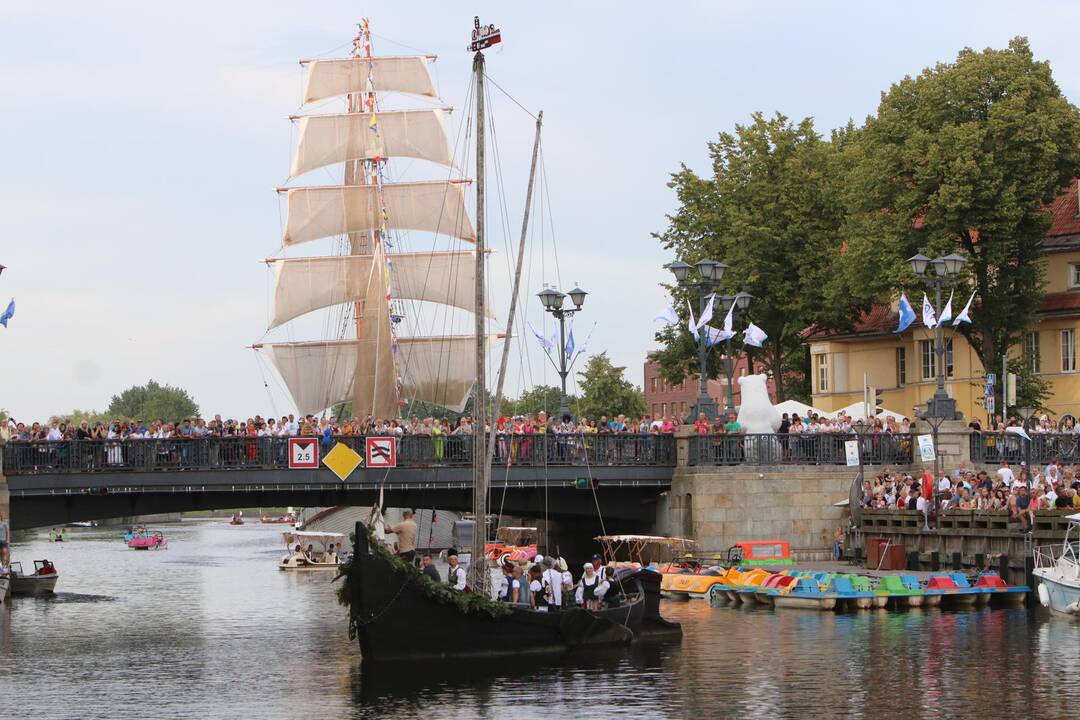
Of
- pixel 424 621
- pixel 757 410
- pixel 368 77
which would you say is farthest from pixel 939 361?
pixel 368 77

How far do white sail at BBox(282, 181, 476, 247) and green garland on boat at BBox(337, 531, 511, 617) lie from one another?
54.0 m

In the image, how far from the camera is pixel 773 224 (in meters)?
75.4

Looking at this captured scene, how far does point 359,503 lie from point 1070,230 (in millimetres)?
34220

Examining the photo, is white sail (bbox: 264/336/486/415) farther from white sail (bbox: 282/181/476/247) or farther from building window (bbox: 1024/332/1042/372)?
building window (bbox: 1024/332/1042/372)

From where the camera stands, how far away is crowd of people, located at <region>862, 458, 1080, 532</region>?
147 ft

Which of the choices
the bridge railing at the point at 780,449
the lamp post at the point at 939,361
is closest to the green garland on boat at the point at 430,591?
the lamp post at the point at 939,361

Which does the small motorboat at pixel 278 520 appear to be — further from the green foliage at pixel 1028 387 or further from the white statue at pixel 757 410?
the white statue at pixel 757 410

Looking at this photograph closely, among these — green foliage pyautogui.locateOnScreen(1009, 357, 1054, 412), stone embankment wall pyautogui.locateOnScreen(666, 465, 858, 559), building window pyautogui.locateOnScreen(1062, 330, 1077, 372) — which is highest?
building window pyautogui.locateOnScreen(1062, 330, 1077, 372)

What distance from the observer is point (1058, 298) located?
72062 millimetres

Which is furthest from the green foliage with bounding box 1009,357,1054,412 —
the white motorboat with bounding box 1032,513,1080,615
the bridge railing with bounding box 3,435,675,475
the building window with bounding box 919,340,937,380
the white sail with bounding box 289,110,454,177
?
the white sail with bounding box 289,110,454,177

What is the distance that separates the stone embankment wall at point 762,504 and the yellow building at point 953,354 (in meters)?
13.4

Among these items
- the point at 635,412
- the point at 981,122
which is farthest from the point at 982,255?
the point at 635,412

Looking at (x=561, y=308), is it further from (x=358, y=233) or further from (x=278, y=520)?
(x=278, y=520)

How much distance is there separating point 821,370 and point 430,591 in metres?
51.7
